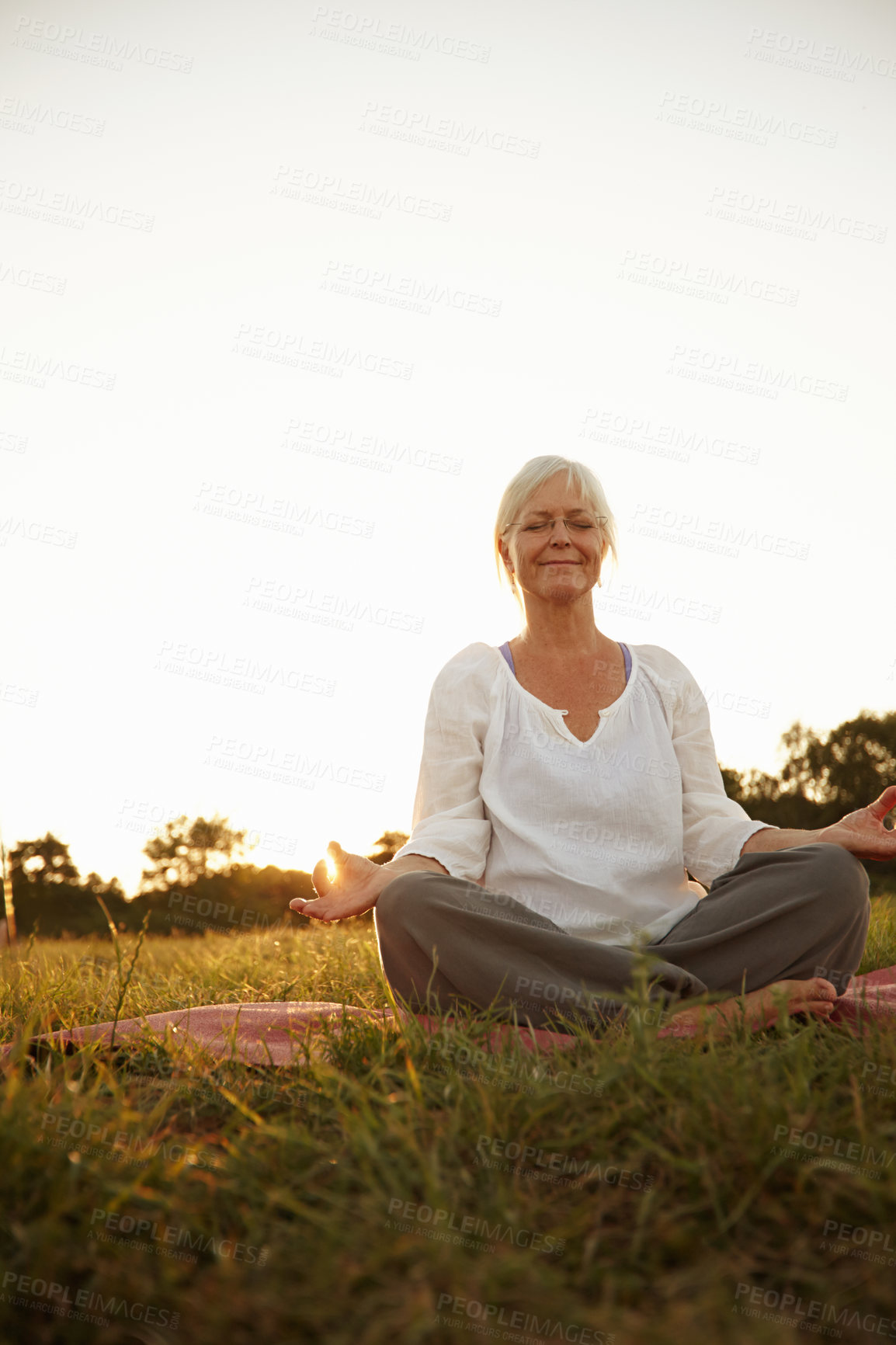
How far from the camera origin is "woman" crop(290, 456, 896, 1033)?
9.02 feet

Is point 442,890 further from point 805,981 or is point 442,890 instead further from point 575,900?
point 805,981

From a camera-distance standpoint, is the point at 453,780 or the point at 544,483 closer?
the point at 453,780

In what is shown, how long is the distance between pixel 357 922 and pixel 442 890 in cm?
407

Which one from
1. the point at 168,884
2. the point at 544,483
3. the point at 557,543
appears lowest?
the point at 168,884

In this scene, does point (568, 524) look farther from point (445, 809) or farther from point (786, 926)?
point (786, 926)

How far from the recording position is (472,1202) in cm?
158

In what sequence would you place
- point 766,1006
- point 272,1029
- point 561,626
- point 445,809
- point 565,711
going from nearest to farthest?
point 766,1006 < point 272,1029 < point 445,809 < point 565,711 < point 561,626

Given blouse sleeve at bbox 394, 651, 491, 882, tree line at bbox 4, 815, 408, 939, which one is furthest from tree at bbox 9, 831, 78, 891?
blouse sleeve at bbox 394, 651, 491, 882

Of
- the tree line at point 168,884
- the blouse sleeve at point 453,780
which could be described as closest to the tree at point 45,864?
the tree line at point 168,884

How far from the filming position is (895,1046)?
2.00 metres

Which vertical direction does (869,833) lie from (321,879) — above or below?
above

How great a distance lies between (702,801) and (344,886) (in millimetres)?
1414

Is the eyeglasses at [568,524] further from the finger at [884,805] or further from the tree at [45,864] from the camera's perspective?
the tree at [45,864]

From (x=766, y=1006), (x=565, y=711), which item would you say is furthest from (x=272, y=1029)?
(x=565, y=711)
